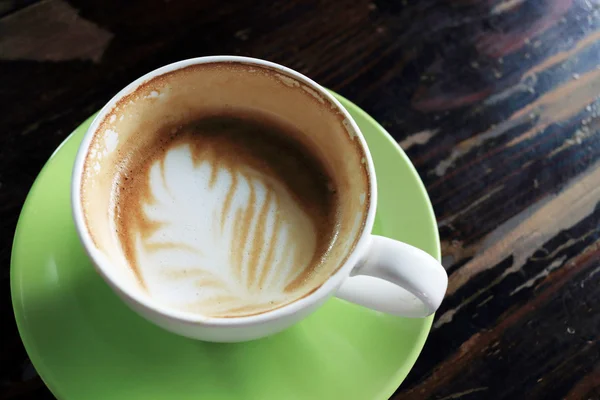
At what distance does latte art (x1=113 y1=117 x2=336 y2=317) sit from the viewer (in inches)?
26.3

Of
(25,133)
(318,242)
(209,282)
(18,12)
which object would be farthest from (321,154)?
(18,12)

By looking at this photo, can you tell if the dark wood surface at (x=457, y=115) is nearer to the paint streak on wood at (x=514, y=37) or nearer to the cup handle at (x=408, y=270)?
the paint streak on wood at (x=514, y=37)

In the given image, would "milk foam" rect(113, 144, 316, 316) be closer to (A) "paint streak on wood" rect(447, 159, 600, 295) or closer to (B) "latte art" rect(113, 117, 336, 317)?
(B) "latte art" rect(113, 117, 336, 317)

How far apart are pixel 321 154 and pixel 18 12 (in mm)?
644

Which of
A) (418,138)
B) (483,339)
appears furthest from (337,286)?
(418,138)

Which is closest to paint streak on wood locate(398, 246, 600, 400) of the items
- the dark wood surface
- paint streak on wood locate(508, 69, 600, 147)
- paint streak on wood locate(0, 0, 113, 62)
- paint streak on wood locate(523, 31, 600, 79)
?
the dark wood surface

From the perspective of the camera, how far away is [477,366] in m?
0.81

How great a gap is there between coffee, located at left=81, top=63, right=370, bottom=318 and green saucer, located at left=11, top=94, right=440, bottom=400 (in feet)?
0.21

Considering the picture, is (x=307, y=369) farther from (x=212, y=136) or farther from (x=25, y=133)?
(x=25, y=133)

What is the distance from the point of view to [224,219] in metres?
0.72

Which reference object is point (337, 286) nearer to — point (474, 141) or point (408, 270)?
point (408, 270)

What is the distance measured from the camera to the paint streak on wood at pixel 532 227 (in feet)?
2.92

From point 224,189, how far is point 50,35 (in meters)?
0.50

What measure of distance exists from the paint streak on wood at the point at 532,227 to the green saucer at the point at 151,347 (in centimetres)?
24
